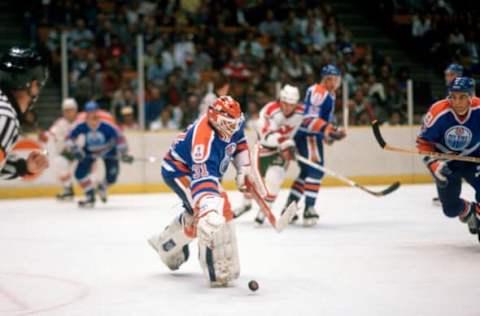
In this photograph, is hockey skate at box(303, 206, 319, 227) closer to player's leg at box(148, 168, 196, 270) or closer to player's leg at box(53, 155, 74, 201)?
player's leg at box(148, 168, 196, 270)

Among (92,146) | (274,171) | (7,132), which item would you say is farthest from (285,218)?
(92,146)

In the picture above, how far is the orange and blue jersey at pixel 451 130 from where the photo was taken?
6.33 metres

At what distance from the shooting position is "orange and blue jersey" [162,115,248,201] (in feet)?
16.0

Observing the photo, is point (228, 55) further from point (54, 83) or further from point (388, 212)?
point (388, 212)

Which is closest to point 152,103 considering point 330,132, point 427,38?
point 330,132

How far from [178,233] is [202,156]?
65 centimetres

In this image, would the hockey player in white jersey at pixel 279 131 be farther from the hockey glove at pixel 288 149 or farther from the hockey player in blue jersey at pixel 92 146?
the hockey player in blue jersey at pixel 92 146

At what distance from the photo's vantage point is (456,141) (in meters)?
6.39

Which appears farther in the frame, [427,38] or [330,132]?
[427,38]

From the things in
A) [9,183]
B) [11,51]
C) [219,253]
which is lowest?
[9,183]

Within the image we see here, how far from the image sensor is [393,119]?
12.8 meters

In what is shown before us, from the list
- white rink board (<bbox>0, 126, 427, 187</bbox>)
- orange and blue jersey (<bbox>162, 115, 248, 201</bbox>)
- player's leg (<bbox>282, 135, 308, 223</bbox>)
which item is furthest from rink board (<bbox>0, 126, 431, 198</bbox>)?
orange and blue jersey (<bbox>162, 115, 248, 201</bbox>)

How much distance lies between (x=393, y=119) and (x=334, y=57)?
1678 millimetres

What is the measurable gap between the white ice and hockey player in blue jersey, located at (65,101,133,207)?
1.17 metres
